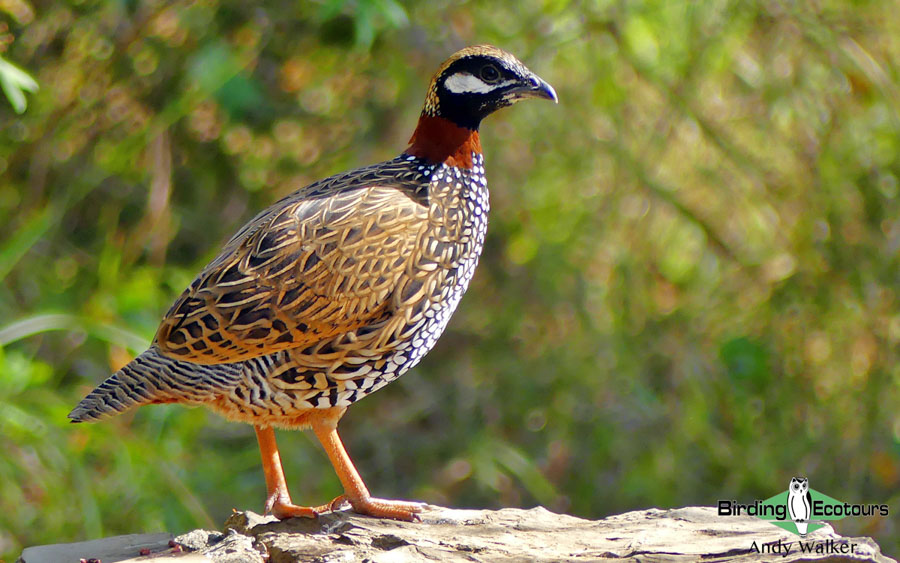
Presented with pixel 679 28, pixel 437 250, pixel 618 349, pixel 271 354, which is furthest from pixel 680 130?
pixel 271 354

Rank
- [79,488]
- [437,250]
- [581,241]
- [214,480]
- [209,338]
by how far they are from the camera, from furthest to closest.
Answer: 1. [581,241]
2. [214,480]
3. [79,488]
4. [437,250]
5. [209,338]

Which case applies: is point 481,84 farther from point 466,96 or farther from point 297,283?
point 297,283

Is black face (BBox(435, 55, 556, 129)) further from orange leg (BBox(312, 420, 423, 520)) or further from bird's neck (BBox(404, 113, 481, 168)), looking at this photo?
orange leg (BBox(312, 420, 423, 520))

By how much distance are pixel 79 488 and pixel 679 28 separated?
4894 mm

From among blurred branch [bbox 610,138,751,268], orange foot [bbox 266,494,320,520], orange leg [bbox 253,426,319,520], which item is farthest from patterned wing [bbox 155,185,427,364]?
blurred branch [bbox 610,138,751,268]

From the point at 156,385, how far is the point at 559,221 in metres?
4.06

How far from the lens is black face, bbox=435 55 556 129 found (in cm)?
402

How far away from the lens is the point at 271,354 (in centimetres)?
369

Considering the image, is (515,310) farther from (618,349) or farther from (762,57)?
(762,57)

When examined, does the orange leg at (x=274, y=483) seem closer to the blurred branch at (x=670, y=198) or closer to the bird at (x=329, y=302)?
the bird at (x=329, y=302)

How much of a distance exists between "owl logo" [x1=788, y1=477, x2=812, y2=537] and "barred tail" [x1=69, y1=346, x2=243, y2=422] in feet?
6.99

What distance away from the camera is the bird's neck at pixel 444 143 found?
412 cm

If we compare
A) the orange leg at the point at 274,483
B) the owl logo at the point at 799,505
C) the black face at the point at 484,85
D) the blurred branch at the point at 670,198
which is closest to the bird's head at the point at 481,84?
the black face at the point at 484,85

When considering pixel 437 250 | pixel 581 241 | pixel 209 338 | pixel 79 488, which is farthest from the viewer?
pixel 581 241
